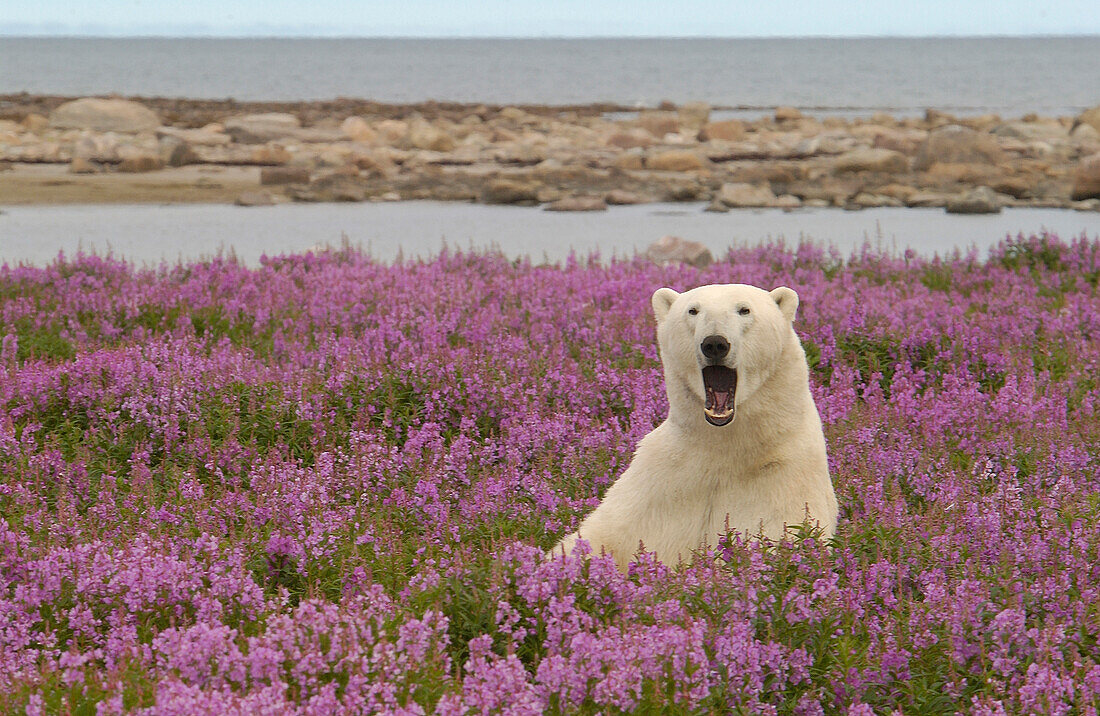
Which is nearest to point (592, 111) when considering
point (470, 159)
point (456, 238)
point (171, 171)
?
point (470, 159)

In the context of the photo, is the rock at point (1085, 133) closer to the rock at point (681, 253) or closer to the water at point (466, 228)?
the water at point (466, 228)

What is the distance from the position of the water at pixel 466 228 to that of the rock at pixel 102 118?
24.1 m

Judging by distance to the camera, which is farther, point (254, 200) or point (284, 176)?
point (284, 176)

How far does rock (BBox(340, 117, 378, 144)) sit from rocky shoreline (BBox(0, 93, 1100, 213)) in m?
→ 0.08

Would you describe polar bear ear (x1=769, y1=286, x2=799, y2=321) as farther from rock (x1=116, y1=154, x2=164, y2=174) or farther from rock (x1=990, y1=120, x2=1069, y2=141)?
rock (x1=990, y1=120, x2=1069, y2=141)

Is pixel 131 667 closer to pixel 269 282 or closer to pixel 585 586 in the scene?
pixel 585 586

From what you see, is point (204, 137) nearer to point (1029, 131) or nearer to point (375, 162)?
point (375, 162)

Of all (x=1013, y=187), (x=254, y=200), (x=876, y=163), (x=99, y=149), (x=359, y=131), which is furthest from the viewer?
(x=359, y=131)

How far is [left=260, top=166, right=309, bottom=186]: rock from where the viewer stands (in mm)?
33469

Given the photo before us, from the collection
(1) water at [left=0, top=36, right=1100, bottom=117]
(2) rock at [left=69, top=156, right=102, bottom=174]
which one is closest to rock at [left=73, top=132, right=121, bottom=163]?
(2) rock at [left=69, top=156, right=102, bottom=174]

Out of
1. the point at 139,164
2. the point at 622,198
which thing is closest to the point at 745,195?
the point at 622,198

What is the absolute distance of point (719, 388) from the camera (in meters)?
4.09

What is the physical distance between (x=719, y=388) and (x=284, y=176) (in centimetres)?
3117

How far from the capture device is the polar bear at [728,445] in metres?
4.08
